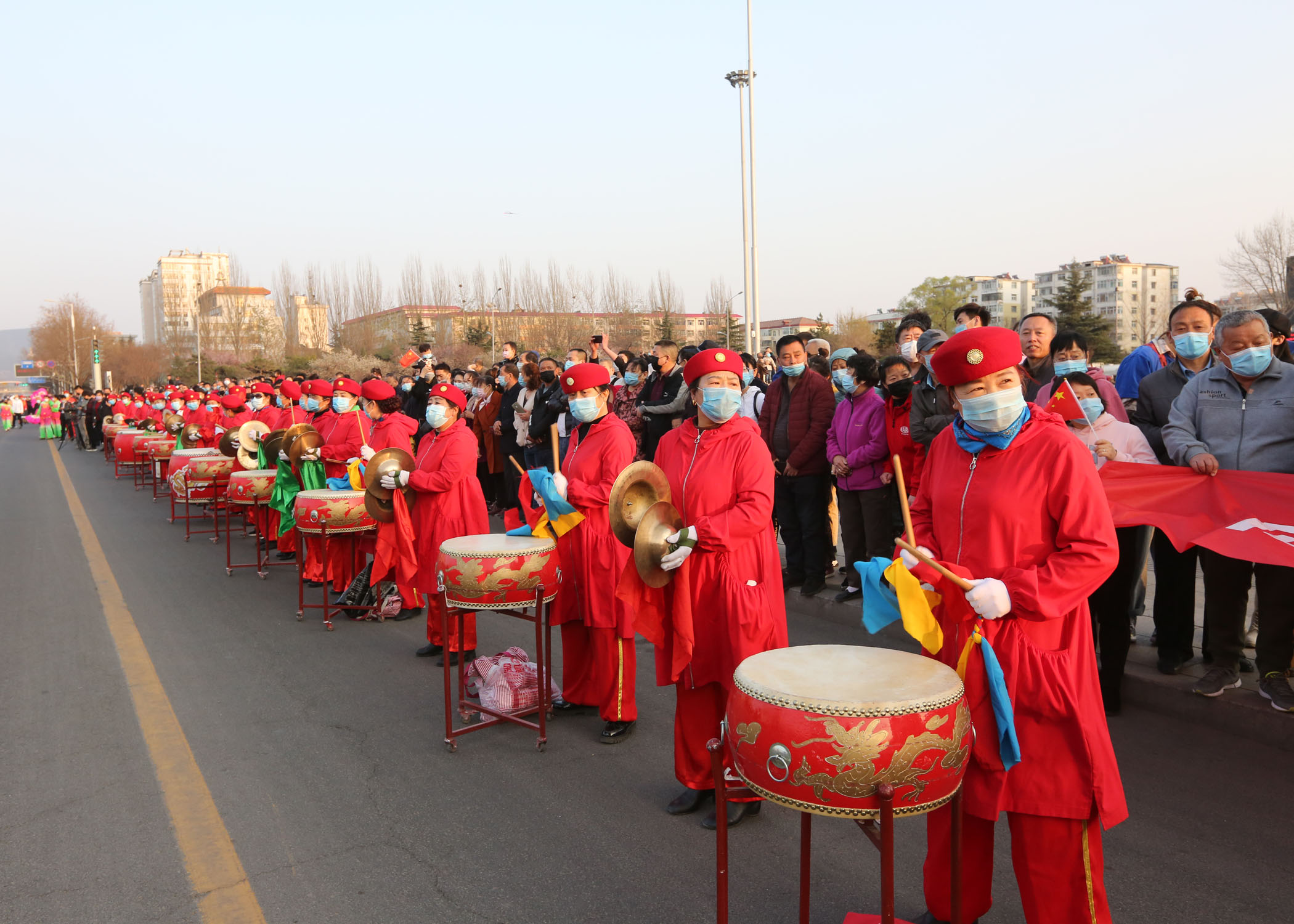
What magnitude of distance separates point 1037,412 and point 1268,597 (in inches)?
112

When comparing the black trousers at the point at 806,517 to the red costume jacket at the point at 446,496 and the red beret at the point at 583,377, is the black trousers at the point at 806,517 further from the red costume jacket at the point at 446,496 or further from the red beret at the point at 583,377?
the red beret at the point at 583,377

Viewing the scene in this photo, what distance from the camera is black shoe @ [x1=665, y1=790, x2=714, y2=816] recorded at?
4.23 metres

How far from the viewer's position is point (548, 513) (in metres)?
5.45

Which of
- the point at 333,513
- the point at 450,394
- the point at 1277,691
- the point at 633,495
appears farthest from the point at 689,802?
the point at 333,513

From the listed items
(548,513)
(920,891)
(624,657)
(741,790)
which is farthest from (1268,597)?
(548,513)

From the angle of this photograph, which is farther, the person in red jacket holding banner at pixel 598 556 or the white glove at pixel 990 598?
the person in red jacket holding banner at pixel 598 556

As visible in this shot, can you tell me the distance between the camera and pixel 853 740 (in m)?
2.44

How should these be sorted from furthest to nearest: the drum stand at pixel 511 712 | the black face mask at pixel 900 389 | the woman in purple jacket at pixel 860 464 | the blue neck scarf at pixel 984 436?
1. the woman in purple jacket at pixel 860 464
2. the black face mask at pixel 900 389
3. the drum stand at pixel 511 712
4. the blue neck scarf at pixel 984 436

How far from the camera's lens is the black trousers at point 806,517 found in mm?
7941

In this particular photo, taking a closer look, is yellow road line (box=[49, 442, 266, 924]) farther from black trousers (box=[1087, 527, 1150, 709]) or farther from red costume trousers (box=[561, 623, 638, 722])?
black trousers (box=[1087, 527, 1150, 709])

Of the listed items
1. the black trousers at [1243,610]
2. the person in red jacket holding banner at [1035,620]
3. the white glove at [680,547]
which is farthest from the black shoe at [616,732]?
the black trousers at [1243,610]

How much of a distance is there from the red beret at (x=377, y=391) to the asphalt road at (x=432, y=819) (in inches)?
104

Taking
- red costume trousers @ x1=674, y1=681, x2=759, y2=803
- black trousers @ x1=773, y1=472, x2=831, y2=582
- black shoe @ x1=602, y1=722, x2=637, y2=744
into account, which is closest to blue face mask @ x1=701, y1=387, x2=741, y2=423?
red costume trousers @ x1=674, y1=681, x2=759, y2=803

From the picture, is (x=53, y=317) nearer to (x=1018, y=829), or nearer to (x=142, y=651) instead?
(x=142, y=651)
